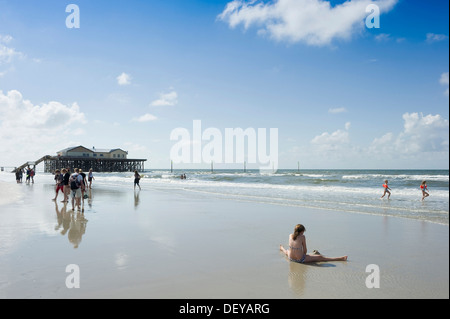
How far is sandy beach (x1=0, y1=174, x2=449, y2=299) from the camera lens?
4.78 m

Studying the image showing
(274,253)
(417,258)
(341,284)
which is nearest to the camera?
(341,284)

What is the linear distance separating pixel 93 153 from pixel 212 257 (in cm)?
8592

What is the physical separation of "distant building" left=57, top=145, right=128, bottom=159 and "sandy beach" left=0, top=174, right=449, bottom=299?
77.2 metres

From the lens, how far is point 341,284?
5.09 m

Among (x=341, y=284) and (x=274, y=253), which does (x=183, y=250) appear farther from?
(x=341, y=284)

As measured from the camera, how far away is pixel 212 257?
21.5 ft

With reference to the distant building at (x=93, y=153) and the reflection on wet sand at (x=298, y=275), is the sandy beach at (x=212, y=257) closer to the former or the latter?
the reflection on wet sand at (x=298, y=275)

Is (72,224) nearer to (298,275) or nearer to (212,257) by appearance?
(212,257)

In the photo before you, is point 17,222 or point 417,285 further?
point 17,222

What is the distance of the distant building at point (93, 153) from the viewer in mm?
81375

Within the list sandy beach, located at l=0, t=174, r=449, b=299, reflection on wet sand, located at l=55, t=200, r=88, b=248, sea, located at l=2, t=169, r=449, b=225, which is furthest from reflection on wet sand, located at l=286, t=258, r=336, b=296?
sea, located at l=2, t=169, r=449, b=225

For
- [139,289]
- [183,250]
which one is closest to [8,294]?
[139,289]

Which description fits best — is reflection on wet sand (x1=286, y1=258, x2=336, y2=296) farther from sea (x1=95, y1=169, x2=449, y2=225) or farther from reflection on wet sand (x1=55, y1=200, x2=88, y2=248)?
sea (x1=95, y1=169, x2=449, y2=225)

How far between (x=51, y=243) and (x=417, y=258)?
8031 mm
